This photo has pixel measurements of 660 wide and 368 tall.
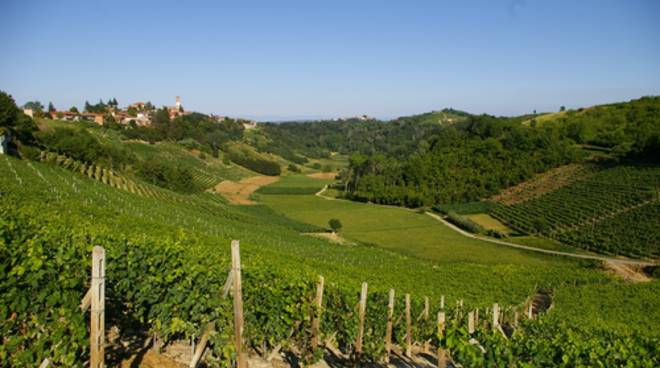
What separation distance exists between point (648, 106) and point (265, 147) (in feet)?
395

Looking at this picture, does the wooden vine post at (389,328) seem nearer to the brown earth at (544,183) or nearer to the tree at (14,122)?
the tree at (14,122)

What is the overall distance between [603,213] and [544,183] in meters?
24.0

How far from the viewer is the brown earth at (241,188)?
78769mm

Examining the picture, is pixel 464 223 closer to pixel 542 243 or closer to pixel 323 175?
pixel 542 243

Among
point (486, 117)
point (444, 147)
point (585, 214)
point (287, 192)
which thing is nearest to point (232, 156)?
point (287, 192)

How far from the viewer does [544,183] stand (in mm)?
79688

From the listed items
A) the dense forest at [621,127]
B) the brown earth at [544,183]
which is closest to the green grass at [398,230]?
the brown earth at [544,183]

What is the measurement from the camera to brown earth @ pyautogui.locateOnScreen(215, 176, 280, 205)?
78.8 metres

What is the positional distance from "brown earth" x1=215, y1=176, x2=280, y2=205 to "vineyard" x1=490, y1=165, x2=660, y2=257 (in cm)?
4599

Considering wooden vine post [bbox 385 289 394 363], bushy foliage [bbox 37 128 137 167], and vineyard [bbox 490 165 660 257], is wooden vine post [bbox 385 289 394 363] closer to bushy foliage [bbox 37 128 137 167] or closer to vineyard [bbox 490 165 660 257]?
vineyard [bbox 490 165 660 257]

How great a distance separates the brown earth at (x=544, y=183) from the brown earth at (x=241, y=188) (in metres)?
48.8

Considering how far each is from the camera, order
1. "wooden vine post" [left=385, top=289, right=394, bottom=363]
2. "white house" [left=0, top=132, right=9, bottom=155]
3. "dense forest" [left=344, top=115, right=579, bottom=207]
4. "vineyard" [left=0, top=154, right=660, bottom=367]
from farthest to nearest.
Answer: "dense forest" [left=344, top=115, right=579, bottom=207] < "white house" [left=0, top=132, right=9, bottom=155] < "wooden vine post" [left=385, top=289, right=394, bottom=363] < "vineyard" [left=0, top=154, right=660, bottom=367]

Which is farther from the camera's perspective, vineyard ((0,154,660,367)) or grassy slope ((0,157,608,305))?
grassy slope ((0,157,608,305))

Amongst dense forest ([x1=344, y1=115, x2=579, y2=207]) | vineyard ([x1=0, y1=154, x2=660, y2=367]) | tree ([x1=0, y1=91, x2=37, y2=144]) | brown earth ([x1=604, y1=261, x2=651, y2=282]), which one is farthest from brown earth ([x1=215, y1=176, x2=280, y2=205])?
vineyard ([x1=0, y1=154, x2=660, y2=367])
